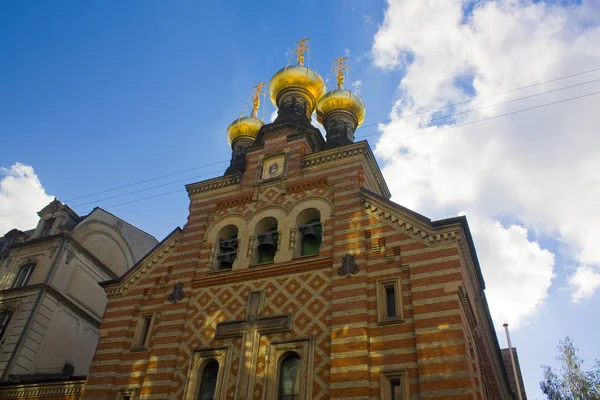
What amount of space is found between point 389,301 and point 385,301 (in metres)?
0.14

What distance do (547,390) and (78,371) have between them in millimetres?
23088

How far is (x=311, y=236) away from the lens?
1672cm

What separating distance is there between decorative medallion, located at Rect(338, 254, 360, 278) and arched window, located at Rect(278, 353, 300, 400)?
2.47 metres

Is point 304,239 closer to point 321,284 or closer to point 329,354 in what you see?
point 321,284

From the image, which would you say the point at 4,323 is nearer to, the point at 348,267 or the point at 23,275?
the point at 23,275

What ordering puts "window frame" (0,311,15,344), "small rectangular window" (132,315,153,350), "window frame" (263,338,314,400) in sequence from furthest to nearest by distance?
1. "window frame" (0,311,15,344)
2. "small rectangular window" (132,315,153,350)
3. "window frame" (263,338,314,400)

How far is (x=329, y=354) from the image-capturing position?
44.0 feet

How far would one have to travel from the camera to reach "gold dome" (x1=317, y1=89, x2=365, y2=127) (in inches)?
907

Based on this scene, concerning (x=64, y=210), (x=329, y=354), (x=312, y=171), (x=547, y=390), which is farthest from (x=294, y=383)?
(x=547, y=390)

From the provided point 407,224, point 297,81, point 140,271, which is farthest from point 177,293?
point 297,81

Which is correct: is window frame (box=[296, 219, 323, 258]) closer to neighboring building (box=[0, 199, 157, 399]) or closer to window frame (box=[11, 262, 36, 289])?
neighboring building (box=[0, 199, 157, 399])

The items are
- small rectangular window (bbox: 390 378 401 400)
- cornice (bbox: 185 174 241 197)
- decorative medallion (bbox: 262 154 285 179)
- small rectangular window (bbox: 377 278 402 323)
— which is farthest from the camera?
cornice (bbox: 185 174 241 197)

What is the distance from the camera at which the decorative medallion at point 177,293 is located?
16.5 metres

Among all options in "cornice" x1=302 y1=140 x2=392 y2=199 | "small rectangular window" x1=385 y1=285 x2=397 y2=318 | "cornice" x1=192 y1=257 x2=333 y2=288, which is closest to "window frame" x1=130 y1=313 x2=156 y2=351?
"cornice" x1=192 y1=257 x2=333 y2=288
